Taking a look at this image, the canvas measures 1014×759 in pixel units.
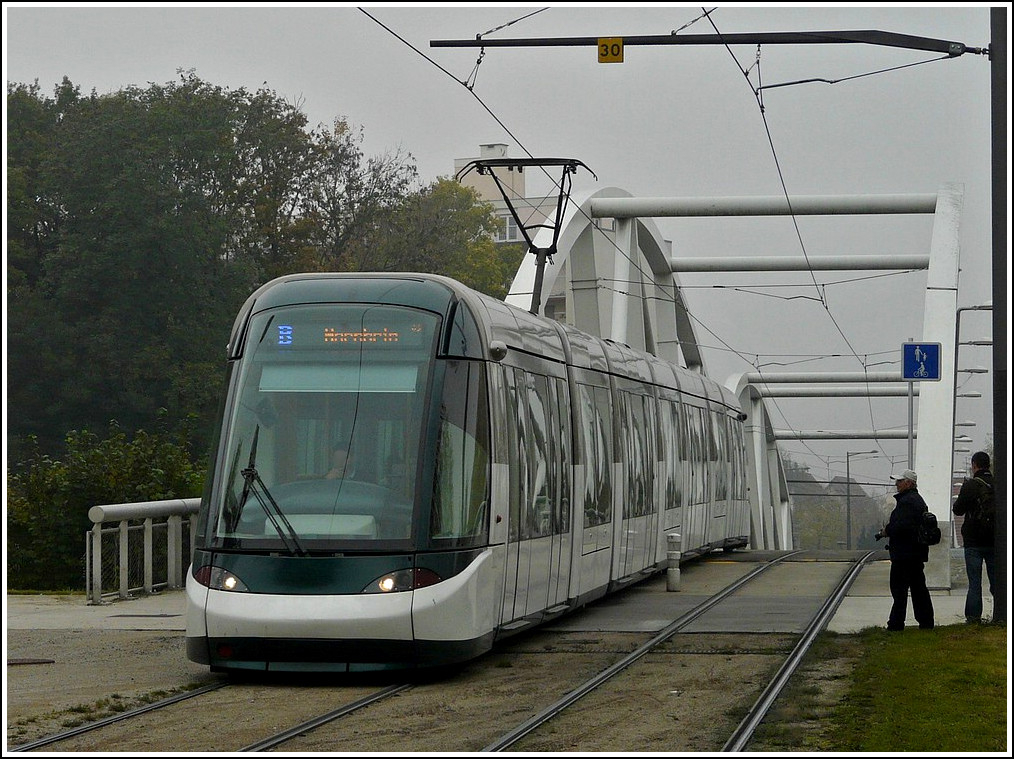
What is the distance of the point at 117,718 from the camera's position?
31.1 feet

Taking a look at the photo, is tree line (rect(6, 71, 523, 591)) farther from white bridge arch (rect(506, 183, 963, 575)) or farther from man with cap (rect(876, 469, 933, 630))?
man with cap (rect(876, 469, 933, 630))

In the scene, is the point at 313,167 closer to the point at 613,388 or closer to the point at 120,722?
the point at 613,388

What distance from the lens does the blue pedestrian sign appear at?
20.0 meters

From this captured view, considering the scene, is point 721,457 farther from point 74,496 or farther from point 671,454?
point 74,496

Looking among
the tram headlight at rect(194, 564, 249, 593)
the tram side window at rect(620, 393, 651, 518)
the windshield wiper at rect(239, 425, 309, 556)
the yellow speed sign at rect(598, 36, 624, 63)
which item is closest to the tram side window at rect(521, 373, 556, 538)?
the windshield wiper at rect(239, 425, 309, 556)

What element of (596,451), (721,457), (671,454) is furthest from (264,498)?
(721,457)

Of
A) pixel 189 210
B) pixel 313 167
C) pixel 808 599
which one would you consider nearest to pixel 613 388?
pixel 808 599

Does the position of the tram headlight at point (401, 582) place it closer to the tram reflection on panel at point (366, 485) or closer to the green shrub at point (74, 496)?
the tram reflection on panel at point (366, 485)

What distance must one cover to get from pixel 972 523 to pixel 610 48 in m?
5.61

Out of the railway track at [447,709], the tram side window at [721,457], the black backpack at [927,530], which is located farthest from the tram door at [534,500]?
the tram side window at [721,457]

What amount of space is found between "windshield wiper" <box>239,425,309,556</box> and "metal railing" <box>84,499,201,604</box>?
6290mm

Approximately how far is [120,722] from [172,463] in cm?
1251

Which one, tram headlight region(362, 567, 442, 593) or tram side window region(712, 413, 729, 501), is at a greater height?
tram side window region(712, 413, 729, 501)

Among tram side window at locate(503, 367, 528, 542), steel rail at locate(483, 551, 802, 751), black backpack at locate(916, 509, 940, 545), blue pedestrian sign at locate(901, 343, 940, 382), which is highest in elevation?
blue pedestrian sign at locate(901, 343, 940, 382)
